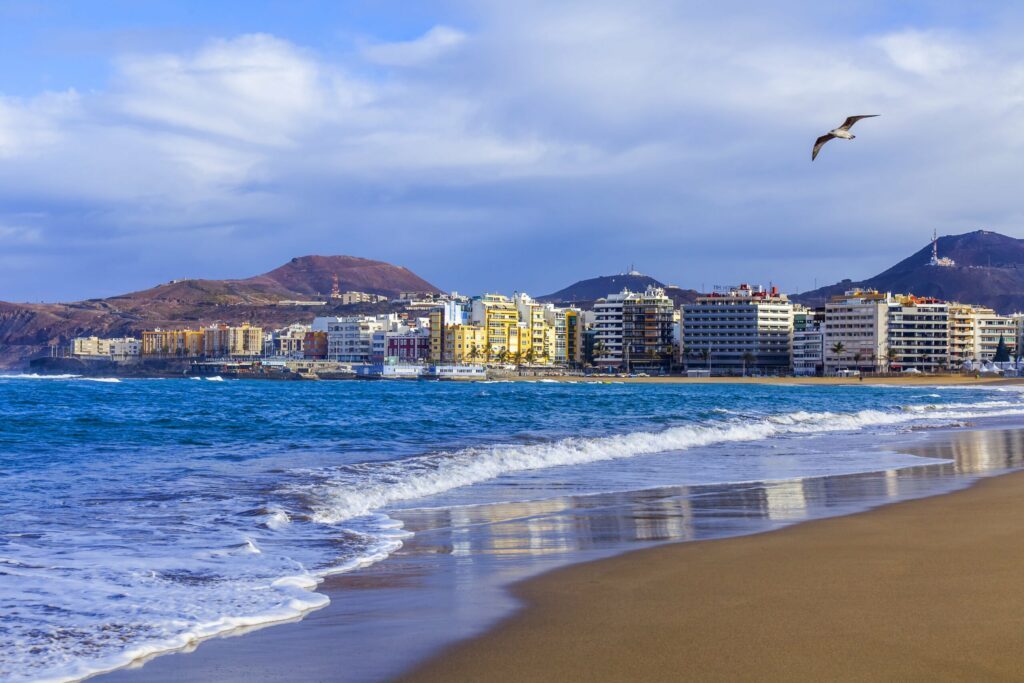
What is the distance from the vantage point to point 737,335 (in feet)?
439

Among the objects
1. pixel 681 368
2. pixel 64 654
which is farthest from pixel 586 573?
pixel 681 368

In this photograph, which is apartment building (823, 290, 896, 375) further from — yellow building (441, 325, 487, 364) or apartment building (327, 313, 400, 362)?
apartment building (327, 313, 400, 362)

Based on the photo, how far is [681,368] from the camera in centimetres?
13738

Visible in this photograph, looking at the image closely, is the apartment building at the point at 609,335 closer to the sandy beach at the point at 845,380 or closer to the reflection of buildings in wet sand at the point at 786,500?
the sandy beach at the point at 845,380

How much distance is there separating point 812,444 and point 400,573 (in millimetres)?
15696

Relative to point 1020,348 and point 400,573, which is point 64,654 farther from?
point 1020,348

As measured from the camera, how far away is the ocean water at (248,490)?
6.01m

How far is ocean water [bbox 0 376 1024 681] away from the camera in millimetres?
6012

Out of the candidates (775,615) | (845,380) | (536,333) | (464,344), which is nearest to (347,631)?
(775,615)

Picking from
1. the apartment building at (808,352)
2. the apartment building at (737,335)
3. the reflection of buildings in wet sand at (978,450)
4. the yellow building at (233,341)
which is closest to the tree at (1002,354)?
the apartment building at (808,352)

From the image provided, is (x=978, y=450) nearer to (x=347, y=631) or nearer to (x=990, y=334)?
(x=347, y=631)

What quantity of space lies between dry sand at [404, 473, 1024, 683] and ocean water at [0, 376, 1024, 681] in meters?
1.67

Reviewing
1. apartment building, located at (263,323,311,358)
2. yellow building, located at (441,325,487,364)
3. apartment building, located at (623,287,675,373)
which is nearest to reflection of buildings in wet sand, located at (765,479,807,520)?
apartment building, located at (623,287,675,373)

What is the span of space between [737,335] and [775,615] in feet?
430
